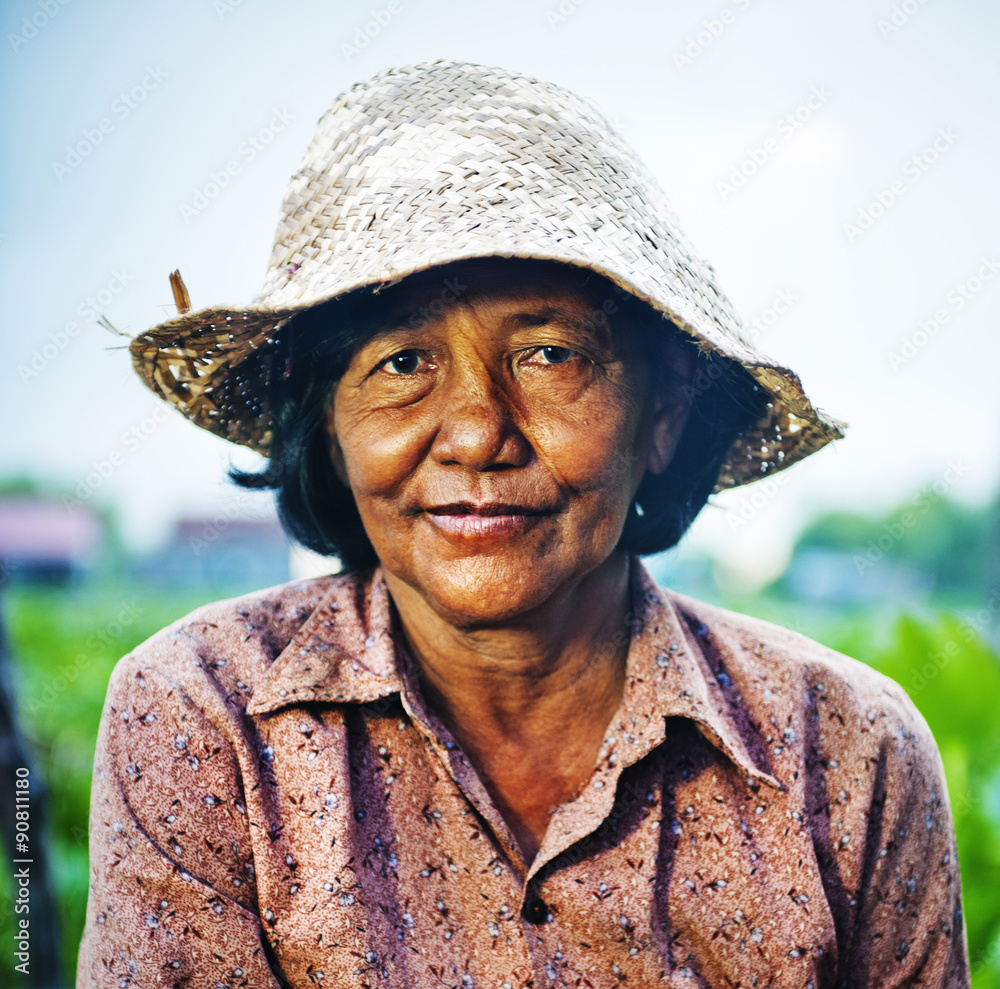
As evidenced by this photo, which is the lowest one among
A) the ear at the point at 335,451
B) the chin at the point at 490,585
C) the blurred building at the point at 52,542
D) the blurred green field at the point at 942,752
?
the blurred green field at the point at 942,752

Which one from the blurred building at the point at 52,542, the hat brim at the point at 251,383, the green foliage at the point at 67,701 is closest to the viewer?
the hat brim at the point at 251,383

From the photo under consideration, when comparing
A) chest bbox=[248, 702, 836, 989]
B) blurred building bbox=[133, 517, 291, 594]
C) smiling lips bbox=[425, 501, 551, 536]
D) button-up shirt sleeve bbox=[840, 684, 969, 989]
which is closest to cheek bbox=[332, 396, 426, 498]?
smiling lips bbox=[425, 501, 551, 536]

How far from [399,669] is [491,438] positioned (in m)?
0.53

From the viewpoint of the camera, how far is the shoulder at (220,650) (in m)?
1.68

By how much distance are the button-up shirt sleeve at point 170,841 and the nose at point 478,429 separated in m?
0.65

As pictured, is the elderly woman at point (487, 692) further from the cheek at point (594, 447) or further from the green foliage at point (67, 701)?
the green foliage at point (67, 701)

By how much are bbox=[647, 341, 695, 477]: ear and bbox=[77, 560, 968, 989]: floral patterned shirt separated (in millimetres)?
403

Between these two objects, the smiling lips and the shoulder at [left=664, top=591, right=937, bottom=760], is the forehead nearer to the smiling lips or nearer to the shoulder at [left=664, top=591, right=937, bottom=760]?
the smiling lips

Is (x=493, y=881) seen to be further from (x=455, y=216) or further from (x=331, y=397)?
(x=455, y=216)

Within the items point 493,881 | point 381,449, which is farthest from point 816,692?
point 381,449

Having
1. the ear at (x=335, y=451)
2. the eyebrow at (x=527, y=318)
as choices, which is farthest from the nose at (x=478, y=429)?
the ear at (x=335, y=451)

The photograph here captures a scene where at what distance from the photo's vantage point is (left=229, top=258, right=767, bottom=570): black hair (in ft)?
5.52

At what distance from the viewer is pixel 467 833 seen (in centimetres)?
169

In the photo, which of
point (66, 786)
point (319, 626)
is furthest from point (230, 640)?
point (66, 786)
